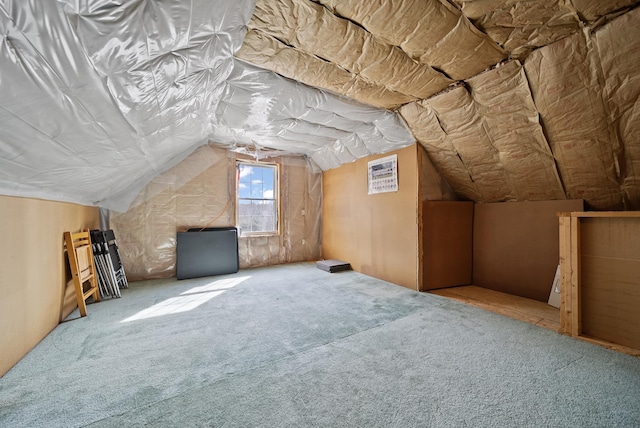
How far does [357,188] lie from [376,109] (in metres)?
1.45

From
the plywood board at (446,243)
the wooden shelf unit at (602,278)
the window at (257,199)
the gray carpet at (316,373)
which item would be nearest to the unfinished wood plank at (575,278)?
the wooden shelf unit at (602,278)

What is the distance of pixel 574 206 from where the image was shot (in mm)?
2461

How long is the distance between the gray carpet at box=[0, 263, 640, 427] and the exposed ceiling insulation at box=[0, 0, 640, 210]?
1240 mm

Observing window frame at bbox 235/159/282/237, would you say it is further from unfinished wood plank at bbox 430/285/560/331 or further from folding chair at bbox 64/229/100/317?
unfinished wood plank at bbox 430/285/560/331

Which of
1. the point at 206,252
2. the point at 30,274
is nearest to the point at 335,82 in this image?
the point at 30,274

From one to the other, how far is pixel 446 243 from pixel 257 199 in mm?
3170

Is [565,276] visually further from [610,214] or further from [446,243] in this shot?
[446,243]

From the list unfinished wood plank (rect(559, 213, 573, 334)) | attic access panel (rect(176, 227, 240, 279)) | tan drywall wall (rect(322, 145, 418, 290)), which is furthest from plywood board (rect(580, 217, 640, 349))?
attic access panel (rect(176, 227, 240, 279))

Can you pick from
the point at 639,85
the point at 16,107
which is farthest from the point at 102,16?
the point at 639,85

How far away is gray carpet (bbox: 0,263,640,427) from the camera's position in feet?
3.75

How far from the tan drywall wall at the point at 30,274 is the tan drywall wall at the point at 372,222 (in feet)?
11.3

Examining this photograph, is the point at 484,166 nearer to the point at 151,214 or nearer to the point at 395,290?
the point at 395,290

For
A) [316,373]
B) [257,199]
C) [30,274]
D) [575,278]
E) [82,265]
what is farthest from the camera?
[257,199]

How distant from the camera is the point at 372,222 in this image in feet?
12.2
